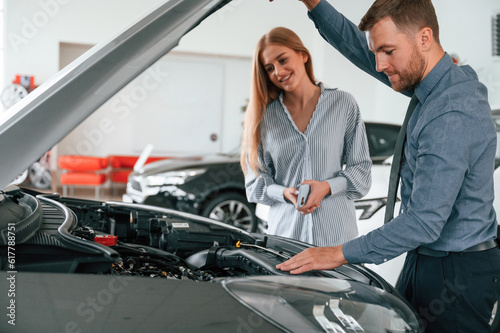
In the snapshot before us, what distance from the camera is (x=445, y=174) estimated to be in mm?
1122

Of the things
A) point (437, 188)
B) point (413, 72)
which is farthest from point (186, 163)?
point (437, 188)

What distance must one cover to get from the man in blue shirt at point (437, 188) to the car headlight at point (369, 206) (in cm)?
160

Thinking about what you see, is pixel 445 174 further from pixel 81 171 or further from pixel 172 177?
pixel 81 171

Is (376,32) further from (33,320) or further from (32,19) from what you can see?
(32,19)

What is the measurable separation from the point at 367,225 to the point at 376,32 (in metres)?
1.82

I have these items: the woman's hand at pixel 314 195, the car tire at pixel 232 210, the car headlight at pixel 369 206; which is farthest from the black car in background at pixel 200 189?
the woman's hand at pixel 314 195

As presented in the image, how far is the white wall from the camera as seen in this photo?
28.0 ft

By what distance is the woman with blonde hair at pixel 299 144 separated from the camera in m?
1.84

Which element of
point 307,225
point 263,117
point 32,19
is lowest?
point 307,225

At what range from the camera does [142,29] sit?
104 centimetres

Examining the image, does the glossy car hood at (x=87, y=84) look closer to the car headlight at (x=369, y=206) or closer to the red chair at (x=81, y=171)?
the car headlight at (x=369, y=206)

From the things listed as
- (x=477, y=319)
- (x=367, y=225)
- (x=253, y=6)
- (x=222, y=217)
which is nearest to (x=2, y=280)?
(x=477, y=319)

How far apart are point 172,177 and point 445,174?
3769 millimetres

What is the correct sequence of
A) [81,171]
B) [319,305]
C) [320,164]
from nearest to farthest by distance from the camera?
[319,305], [320,164], [81,171]
